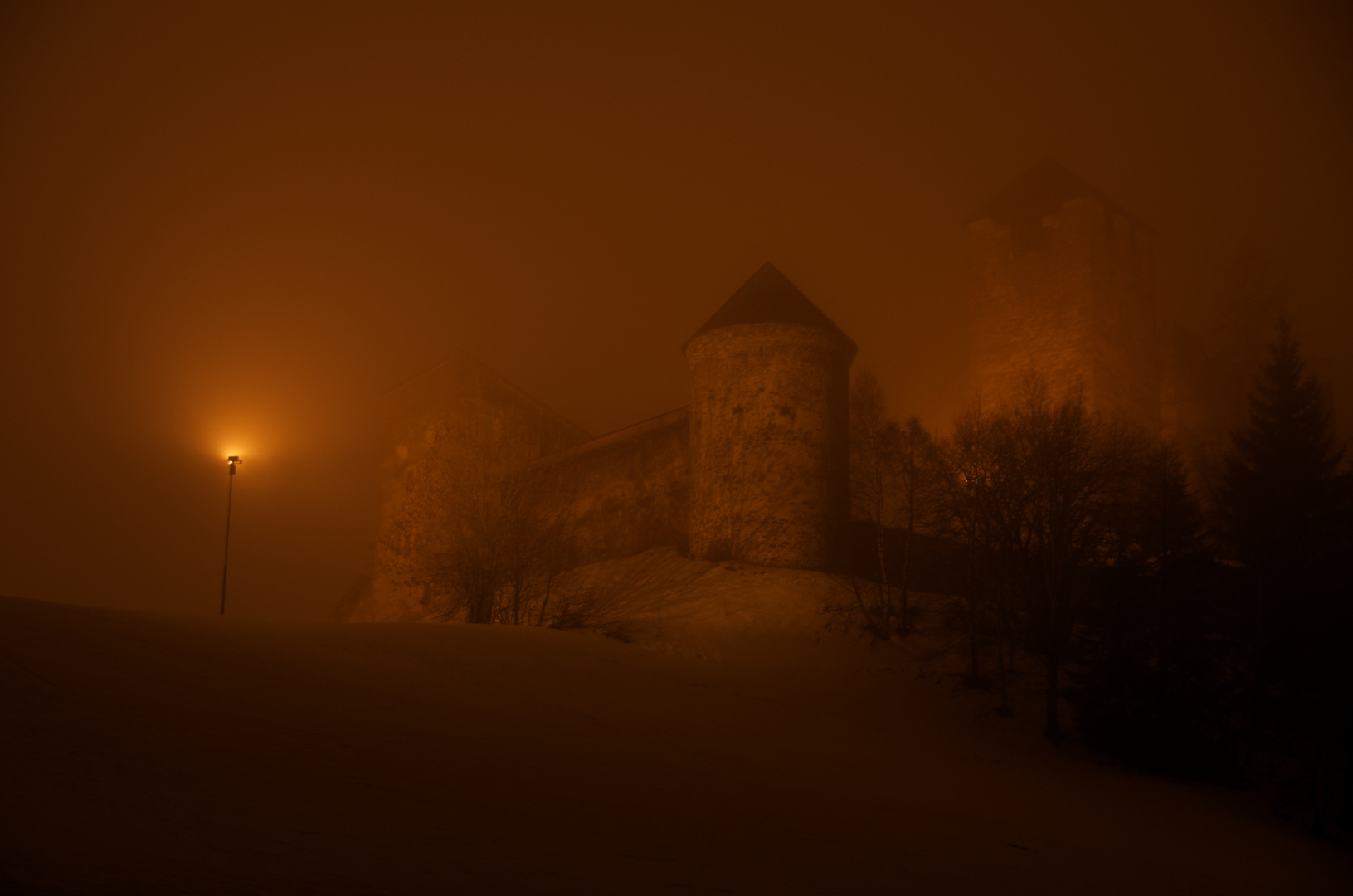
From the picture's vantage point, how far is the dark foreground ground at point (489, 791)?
17.8 feet

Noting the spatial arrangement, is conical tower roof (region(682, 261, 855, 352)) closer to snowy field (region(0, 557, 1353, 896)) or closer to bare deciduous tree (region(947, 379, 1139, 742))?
bare deciduous tree (region(947, 379, 1139, 742))

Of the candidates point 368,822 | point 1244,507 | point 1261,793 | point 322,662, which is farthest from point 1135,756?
point 368,822

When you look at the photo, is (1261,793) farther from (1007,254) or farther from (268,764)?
(1007,254)

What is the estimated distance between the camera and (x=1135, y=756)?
17.6m

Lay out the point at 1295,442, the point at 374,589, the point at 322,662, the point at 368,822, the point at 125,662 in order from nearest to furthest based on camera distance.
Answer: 1. the point at 368,822
2. the point at 125,662
3. the point at 322,662
4. the point at 1295,442
5. the point at 374,589

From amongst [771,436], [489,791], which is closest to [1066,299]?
[771,436]

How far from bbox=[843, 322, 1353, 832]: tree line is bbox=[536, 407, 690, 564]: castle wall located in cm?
756

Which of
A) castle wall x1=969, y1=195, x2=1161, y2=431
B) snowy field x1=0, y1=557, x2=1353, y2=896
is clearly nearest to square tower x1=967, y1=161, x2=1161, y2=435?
castle wall x1=969, y1=195, x2=1161, y2=431

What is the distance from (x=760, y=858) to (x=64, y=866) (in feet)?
14.7

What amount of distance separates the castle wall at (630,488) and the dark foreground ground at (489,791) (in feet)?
49.5

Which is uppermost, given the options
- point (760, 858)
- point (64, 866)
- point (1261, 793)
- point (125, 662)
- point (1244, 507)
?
point (1244, 507)

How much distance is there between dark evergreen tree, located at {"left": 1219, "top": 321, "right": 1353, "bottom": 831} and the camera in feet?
52.8

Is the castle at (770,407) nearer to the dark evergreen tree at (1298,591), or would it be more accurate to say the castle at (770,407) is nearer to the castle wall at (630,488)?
the castle wall at (630,488)

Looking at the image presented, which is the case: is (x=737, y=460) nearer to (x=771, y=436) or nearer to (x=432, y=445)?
(x=771, y=436)
